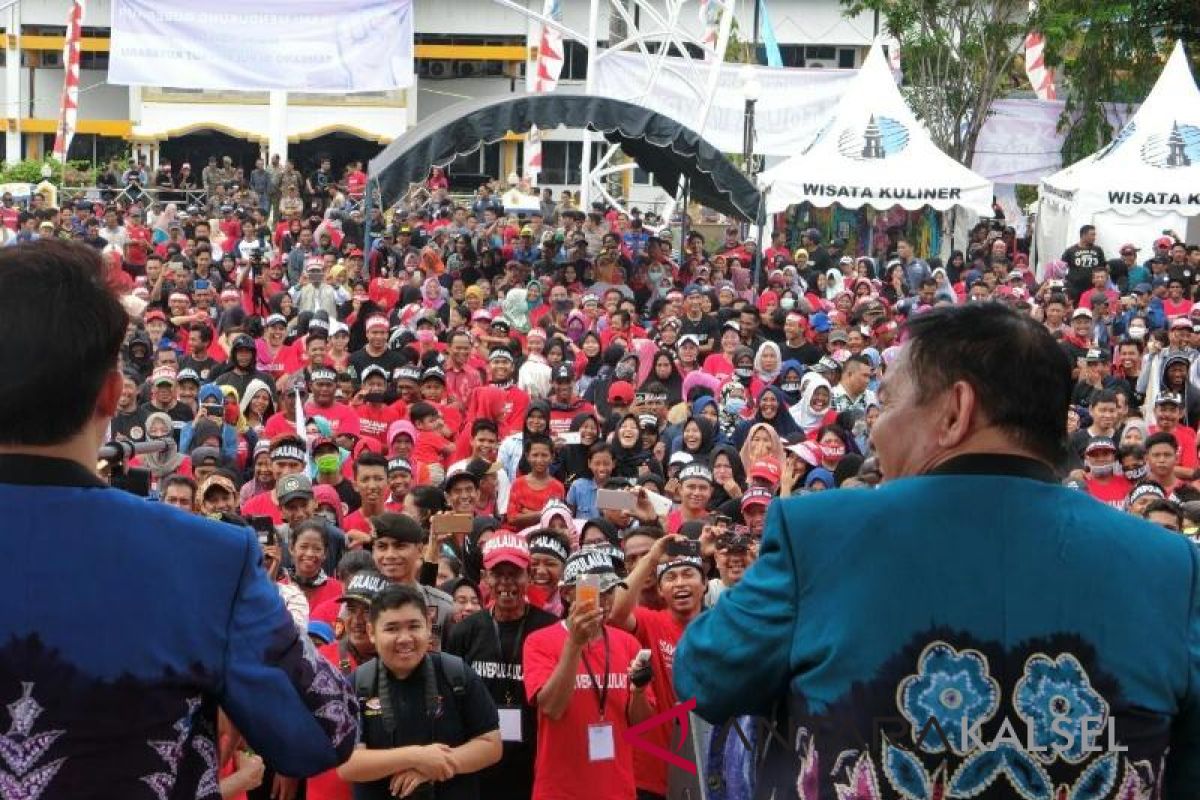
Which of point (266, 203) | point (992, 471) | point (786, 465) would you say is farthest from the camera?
point (266, 203)

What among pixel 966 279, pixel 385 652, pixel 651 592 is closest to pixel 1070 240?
pixel 966 279

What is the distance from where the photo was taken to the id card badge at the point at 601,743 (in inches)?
261

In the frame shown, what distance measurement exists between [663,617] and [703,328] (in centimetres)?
1131

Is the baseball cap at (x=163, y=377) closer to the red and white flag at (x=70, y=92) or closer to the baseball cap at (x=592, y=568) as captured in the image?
the baseball cap at (x=592, y=568)

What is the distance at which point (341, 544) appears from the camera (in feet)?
31.3

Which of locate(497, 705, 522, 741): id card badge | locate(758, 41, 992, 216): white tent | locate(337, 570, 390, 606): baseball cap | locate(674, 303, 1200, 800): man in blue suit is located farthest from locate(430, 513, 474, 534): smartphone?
locate(758, 41, 992, 216): white tent

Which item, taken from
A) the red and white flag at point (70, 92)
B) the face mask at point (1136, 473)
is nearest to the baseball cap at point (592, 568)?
A: the face mask at point (1136, 473)

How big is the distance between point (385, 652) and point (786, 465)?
6333mm

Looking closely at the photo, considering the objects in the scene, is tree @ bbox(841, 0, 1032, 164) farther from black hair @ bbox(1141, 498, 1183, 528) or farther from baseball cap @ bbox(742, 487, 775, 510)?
black hair @ bbox(1141, 498, 1183, 528)

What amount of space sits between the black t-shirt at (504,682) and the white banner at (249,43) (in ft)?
51.5

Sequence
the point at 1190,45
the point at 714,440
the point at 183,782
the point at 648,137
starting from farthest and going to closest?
the point at 1190,45
the point at 648,137
the point at 714,440
the point at 183,782

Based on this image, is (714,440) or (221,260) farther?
(221,260)

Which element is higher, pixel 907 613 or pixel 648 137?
pixel 648 137

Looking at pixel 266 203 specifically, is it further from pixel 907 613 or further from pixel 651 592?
pixel 907 613
